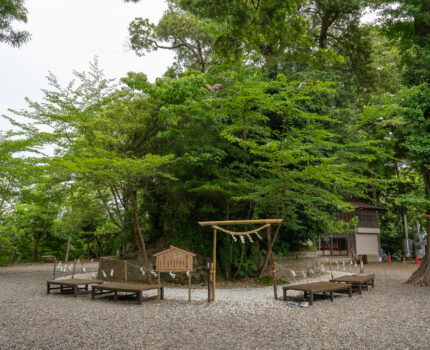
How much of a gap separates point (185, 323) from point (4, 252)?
2145cm

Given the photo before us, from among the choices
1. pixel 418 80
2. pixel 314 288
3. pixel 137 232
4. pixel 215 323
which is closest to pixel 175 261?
pixel 215 323

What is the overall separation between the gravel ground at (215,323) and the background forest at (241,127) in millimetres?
3002

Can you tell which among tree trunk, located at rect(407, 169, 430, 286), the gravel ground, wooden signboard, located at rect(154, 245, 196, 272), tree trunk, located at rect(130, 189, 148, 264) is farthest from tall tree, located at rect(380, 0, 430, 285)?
tree trunk, located at rect(130, 189, 148, 264)

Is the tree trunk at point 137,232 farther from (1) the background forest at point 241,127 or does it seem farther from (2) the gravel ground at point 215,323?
(2) the gravel ground at point 215,323

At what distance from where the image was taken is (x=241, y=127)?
9117mm

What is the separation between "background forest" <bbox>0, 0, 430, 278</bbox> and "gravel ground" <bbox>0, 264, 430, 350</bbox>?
3.00 metres

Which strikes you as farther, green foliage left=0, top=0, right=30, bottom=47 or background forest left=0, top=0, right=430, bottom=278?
background forest left=0, top=0, right=430, bottom=278

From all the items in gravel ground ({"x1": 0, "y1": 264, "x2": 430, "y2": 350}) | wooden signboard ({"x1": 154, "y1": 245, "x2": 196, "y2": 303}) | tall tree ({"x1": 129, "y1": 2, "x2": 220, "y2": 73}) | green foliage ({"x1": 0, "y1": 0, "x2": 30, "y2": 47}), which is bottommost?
gravel ground ({"x1": 0, "y1": 264, "x2": 430, "y2": 350})

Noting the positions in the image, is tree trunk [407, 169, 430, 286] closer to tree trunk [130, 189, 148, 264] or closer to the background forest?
the background forest

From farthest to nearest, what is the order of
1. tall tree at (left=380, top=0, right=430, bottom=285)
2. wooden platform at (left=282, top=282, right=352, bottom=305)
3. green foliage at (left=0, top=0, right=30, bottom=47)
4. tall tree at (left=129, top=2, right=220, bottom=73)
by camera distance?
tall tree at (left=129, top=2, right=220, bottom=73), tall tree at (left=380, top=0, right=430, bottom=285), wooden platform at (left=282, top=282, right=352, bottom=305), green foliage at (left=0, top=0, right=30, bottom=47)

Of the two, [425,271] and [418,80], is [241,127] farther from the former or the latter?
[425,271]

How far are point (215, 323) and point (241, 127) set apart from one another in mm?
5424

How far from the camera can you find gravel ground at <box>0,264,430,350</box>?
14.8 feet

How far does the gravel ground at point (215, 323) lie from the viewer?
14.8 feet
